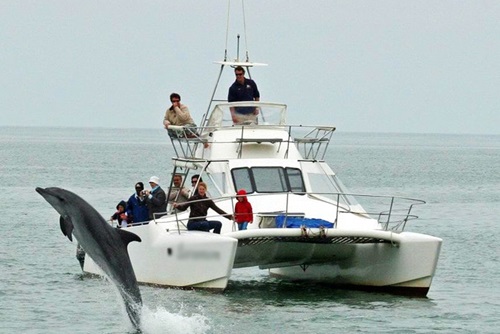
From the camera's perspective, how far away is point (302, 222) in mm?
21625

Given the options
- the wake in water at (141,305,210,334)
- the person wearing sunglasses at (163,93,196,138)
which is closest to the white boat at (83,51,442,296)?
the person wearing sunglasses at (163,93,196,138)

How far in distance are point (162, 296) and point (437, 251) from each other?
489cm

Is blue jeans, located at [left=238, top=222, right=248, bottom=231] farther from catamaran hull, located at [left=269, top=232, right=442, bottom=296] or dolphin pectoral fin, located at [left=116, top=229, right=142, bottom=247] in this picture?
dolphin pectoral fin, located at [left=116, top=229, right=142, bottom=247]

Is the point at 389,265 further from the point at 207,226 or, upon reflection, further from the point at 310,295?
the point at 207,226

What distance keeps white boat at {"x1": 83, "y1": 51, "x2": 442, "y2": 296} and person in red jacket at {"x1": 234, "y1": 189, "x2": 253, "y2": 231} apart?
0.17m

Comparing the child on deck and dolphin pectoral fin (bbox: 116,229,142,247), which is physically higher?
dolphin pectoral fin (bbox: 116,229,142,247)

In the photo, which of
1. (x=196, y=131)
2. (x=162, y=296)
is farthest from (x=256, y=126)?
(x=162, y=296)

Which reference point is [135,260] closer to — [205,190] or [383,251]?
[205,190]

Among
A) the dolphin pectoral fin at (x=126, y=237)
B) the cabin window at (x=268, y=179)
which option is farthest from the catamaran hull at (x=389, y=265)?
the dolphin pectoral fin at (x=126, y=237)

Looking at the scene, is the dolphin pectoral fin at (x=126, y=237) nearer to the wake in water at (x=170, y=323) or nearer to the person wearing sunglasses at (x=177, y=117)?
the wake in water at (x=170, y=323)

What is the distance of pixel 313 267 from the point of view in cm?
2430

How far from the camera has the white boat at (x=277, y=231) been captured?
21.1 m

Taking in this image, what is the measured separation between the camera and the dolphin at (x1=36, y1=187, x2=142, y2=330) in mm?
15664

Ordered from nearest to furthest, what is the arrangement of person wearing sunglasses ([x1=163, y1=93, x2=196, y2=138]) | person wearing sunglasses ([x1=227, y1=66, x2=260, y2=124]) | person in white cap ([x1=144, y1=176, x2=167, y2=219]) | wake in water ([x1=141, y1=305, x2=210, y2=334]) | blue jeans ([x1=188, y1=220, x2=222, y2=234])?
wake in water ([x1=141, y1=305, x2=210, y2=334]) < blue jeans ([x1=188, y1=220, x2=222, y2=234]) < person in white cap ([x1=144, y1=176, x2=167, y2=219]) < person wearing sunglasses ([x1=163, y1=93, x2=196, y2=138]) < person wearing sunglasses ([x1=227, y1=66, x2=260, y2=124])
